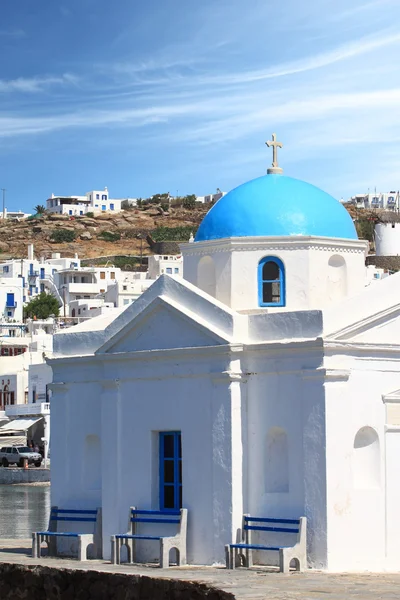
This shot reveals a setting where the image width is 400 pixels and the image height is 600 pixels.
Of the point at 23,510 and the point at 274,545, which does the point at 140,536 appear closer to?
the point at 274,545

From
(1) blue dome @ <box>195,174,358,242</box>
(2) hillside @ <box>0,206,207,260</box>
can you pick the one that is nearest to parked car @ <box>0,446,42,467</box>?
(1) blue dome @ <box>195,174,358,242</box>

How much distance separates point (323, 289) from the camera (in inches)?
690

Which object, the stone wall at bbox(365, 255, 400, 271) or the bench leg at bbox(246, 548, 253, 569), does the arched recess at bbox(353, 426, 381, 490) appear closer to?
the bench leg at bbox(246, 548, 253, 569)

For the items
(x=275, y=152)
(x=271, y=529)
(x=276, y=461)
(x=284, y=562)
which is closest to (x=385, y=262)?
(x=275, y=152)

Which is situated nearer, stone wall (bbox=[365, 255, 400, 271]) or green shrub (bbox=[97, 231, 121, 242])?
stone wall (bbox=[365, 255, 400, 271])

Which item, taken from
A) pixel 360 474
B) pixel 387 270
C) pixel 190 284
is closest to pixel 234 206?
pixel 190 284

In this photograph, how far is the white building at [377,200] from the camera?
133m

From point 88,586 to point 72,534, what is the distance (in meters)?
2.03

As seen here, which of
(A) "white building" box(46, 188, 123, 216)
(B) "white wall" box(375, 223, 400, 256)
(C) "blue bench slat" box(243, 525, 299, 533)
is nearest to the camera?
(C) "blue bench slat" box(243, 525, 299, 533)

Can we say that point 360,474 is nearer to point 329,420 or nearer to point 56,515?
point 329,420

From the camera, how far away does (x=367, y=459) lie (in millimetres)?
16031

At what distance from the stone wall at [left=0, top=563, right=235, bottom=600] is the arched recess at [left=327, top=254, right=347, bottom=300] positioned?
17.0 ft

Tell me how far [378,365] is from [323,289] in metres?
1.83

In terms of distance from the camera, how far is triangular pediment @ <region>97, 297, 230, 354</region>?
16.5 metres
